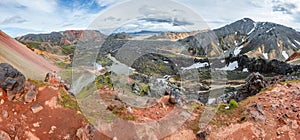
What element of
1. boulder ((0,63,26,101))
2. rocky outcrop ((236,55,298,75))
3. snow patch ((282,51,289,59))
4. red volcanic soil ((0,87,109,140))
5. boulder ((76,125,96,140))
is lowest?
snow patch ((282,51,289,59))

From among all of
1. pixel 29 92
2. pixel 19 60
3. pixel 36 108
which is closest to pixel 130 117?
pixel 36 108

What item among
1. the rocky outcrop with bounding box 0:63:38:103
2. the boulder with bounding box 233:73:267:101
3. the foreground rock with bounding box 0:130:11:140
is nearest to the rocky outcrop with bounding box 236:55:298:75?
the boulder with bounding box 233:73:267:101

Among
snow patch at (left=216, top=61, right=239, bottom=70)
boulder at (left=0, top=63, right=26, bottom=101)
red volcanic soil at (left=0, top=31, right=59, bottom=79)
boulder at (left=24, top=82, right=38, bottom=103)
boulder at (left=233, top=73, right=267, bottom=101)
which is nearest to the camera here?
boulder at (left=0, top=63, right=26, bottom=101)

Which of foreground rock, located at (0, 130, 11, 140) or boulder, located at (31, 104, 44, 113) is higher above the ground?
boulder, located at (31, 104, 44, 113)

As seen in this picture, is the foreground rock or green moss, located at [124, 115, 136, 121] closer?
the foreground rock

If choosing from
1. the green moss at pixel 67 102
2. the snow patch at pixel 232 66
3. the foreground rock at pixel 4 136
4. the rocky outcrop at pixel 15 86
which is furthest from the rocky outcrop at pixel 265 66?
the foreground rock at pixel 4 136

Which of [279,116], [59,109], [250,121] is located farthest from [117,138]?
[279,116]

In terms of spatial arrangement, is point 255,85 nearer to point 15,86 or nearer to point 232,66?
point 15,86

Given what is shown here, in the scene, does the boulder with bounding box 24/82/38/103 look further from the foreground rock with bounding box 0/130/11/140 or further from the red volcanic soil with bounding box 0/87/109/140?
the foreground rock with bounding box 0/130/11/140
